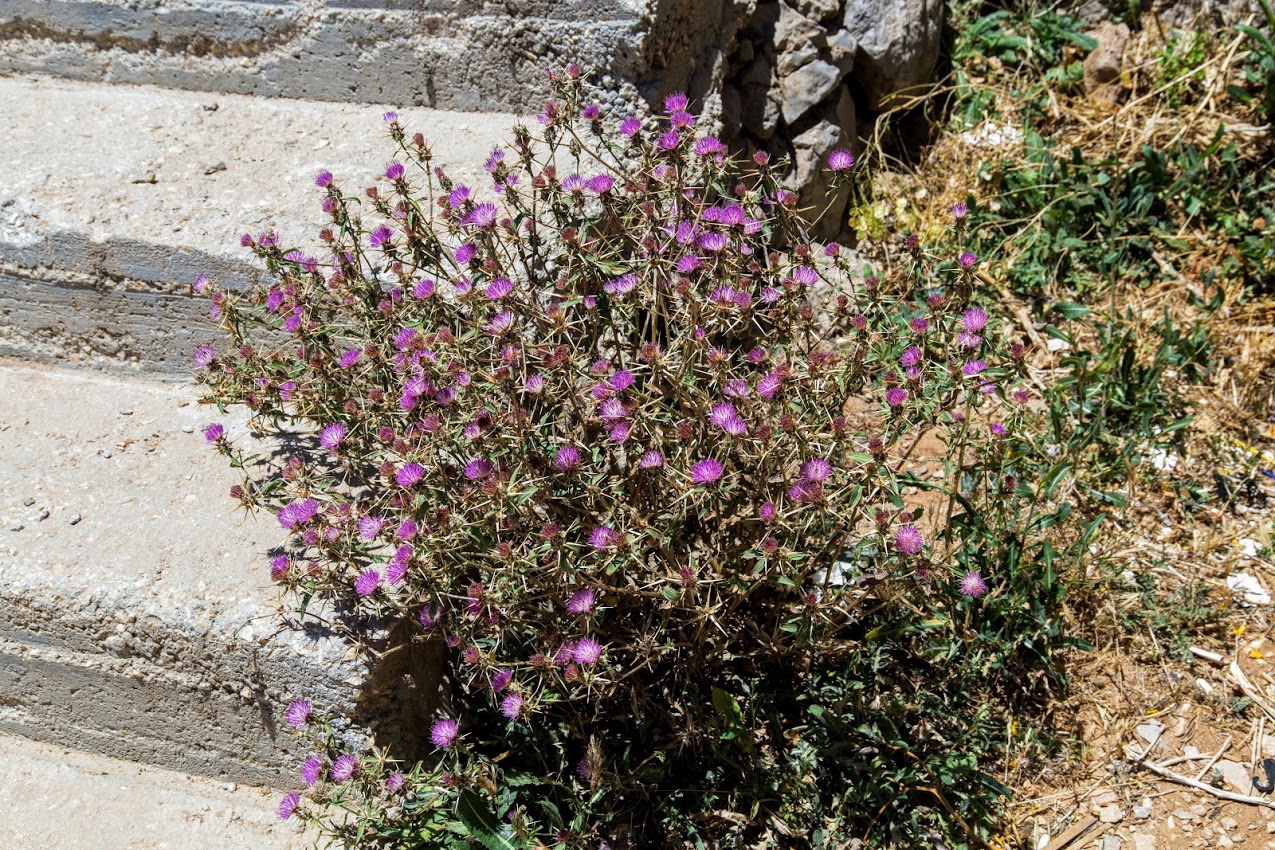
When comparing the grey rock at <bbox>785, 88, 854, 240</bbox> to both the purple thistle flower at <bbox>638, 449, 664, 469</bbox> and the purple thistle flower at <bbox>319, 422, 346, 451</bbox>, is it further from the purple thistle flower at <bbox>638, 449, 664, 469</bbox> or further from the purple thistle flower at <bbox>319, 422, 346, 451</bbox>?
the purple thistle flower at <bbox>319, 422, 346, 451</bbox>

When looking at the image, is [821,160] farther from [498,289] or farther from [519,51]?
[498,289]

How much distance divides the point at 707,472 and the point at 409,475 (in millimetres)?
599

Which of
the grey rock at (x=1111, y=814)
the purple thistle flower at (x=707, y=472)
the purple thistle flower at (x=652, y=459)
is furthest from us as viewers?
the grey rock at (x=1111, y=814)

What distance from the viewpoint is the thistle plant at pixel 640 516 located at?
7.01 feet

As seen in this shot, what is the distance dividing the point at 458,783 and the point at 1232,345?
2.80 metres

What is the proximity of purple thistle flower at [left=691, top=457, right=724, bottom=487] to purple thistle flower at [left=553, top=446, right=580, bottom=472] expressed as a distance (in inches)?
9.1

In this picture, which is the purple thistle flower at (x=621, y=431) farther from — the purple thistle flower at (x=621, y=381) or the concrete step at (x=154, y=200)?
the concrete step at (x=154, y=200)

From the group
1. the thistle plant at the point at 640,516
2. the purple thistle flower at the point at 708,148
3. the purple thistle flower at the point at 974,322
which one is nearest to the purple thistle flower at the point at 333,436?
the thistle plant at the point at 640,516

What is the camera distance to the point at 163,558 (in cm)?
260

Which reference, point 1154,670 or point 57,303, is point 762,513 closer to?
point 1154,670

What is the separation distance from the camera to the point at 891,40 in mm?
3896

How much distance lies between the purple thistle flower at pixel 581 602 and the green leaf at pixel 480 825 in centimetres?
47

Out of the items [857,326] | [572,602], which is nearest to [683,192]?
[857,326]

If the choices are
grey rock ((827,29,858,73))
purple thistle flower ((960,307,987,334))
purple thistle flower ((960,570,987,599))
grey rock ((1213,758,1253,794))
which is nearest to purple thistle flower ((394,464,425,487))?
purple thistle flower ((960,307,987,334))
